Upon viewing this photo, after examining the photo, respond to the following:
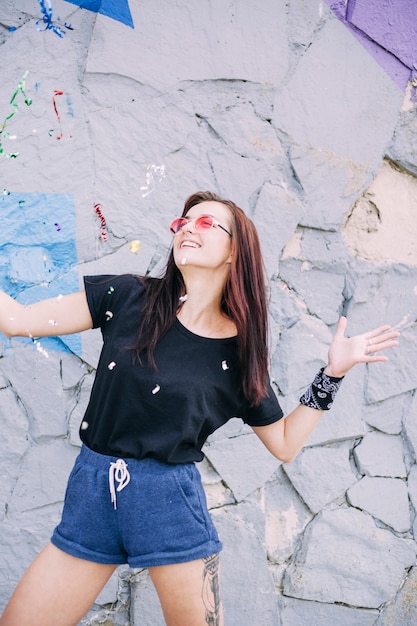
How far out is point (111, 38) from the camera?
217 centimetres

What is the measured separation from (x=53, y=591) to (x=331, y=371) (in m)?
0.89

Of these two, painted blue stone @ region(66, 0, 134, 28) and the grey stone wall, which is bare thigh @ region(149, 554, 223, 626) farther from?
painted blue stone @ region(66, 0, 134, 28)

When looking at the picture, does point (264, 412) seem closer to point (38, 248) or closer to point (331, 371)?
point (331, 371)

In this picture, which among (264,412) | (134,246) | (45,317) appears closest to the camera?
(45,317)

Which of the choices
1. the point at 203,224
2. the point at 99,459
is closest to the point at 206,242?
the point at 203,224

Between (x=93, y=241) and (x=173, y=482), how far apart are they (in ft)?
2.92

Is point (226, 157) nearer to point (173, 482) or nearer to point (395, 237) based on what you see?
point (395, 237)

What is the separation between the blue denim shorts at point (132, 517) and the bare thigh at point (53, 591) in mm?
37

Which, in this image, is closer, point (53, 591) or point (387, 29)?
point (53, 591)

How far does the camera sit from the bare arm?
182 centimetres

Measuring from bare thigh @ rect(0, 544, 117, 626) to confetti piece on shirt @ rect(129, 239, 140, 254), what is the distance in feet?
3.21

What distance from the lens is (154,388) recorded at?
5.53 ft

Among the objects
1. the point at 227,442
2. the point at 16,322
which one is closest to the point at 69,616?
the point at 16,322

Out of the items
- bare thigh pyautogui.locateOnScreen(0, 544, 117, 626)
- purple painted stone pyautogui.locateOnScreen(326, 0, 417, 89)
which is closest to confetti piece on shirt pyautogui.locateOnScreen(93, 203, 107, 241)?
bare thigh pyautogui.locateOnScreen(0, 544, 117, 626)
